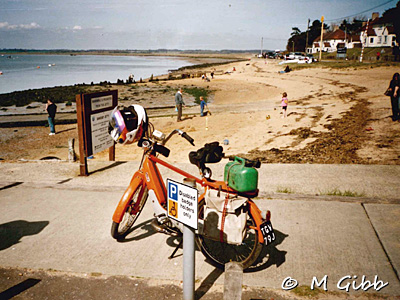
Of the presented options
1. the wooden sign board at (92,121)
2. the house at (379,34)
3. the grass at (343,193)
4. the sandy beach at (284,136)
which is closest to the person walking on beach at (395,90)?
the sandy beach at (284,136)

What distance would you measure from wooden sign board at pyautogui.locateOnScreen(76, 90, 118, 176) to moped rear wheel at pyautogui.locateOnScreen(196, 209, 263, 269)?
396 cm

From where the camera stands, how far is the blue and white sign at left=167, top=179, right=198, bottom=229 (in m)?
Result: 2.91

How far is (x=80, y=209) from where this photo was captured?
226 inches

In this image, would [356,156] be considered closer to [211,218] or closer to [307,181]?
[307,181]

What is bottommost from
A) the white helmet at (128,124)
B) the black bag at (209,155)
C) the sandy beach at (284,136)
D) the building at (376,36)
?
the sandy beach at (284,136)

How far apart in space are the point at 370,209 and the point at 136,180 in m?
3.69

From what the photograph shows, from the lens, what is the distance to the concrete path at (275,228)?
395cm

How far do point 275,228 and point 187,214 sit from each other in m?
2.32

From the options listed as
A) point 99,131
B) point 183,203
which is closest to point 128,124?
point 183,203

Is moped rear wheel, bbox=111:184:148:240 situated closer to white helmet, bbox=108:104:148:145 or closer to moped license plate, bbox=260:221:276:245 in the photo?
white helmet, bbox=108:104:148:145

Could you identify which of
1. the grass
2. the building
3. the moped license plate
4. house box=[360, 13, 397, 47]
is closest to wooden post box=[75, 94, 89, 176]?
the moped license plate

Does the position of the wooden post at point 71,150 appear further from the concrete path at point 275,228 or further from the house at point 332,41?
the house at point 332,41

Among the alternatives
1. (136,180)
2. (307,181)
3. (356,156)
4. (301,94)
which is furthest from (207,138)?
(301,94)

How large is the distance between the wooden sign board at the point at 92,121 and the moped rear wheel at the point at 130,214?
9.87 ft
